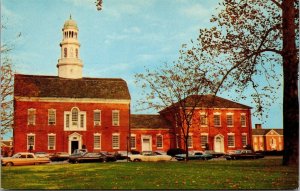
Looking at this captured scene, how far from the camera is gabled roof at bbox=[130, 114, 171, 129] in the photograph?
130ft

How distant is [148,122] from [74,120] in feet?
24.8

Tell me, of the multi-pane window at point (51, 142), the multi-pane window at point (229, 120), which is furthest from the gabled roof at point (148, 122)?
the multi-pane window at point (51, 142)

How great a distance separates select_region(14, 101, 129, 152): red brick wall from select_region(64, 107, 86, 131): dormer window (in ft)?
0.90

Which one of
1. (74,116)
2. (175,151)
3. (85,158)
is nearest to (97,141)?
(74,116)

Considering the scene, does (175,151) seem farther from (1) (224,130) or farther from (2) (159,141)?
(1) (224,130)

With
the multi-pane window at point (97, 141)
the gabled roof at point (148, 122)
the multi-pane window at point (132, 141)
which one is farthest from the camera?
the gabled roof at point (148, 122)

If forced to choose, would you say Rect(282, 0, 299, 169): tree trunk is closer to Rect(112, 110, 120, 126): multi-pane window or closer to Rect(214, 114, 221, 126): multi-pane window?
Rect(112, 110, 120, 126): multi-pane window

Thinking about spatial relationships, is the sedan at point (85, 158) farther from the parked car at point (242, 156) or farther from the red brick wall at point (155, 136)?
the red brick wall at point (155, 136)

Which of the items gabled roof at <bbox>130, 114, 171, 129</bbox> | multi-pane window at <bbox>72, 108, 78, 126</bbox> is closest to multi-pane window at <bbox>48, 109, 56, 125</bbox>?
multi-pane window at <bbox>72, 108, 78, 126</bbox>

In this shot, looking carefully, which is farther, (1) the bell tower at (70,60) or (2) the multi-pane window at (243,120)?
(2) the multi-pane window at (243,120)

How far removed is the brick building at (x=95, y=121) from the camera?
35344 millimetres

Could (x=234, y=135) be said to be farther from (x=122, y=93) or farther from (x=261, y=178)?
(x=261, y=178)

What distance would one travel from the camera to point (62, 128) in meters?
36.0

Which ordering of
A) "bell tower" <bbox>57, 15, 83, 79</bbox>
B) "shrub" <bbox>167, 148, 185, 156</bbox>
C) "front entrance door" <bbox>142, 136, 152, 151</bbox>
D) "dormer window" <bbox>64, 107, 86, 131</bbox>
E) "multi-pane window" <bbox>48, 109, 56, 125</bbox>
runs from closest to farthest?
"multi-pane window" <bbox>48, 109, 56, 125</bbox>
"dormer window" <bbox>64, 107, 86, 131</bbox>
"shrub" <bbox>167, 148, 185, 156</bbox>
"bell tower" <bbox>57, 15, 83, 79</bbox>
"front entrance door" <bbox>142, 136, 152, 151</bbox>
